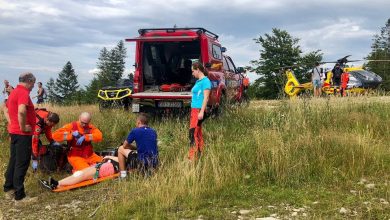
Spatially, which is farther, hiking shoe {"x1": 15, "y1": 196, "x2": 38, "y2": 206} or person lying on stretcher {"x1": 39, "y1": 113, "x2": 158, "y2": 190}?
person lying on stretcher {"x1": 39, "y1": 113, "x2": 158, "y2": 190}

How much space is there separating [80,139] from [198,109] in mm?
1937

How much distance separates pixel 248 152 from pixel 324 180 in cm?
115

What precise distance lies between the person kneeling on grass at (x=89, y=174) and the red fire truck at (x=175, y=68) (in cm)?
321

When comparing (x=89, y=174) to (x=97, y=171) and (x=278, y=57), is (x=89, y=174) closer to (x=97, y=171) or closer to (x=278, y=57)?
(x=97, y=171)

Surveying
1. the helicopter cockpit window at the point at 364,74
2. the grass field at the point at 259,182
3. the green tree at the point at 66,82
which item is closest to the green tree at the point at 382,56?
the helicopter cockpit window at the point at 364,74

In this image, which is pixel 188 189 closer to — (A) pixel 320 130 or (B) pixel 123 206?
(B) pixel 123 206

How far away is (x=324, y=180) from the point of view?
17.8 ft

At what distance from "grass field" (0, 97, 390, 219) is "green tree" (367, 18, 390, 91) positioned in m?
21.8

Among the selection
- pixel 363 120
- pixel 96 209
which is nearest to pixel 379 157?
pixel 363 120

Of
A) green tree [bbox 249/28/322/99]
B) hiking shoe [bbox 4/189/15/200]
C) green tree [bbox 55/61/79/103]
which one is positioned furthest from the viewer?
green tree [bbox 55/61/79/103]

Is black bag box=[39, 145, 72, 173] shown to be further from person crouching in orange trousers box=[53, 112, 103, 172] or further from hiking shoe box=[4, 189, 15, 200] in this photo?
hiking shoe box=[4, 189, 15, 200]

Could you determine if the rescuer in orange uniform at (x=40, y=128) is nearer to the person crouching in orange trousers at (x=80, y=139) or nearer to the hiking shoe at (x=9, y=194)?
the person crouching in orange trousers at (x=80, y=139)

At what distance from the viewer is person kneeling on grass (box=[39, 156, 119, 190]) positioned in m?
5.92

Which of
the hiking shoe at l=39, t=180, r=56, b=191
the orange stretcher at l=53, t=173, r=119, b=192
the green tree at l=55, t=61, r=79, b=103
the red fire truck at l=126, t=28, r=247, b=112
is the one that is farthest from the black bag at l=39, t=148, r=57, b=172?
the green tree at l=55, t=61, r=79, b=103
